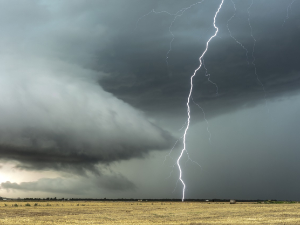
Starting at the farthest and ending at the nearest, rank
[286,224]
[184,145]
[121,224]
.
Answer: [184,145] < [121,224] < [286,224]

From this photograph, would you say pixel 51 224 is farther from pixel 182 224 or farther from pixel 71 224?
pixel 182 224

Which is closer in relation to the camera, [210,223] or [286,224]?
[286,224]

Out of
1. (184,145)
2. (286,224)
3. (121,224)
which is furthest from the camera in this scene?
(184,145)

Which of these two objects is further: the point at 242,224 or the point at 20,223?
the point at 20,223

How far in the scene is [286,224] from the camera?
24.5m

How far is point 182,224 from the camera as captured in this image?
2572 cm

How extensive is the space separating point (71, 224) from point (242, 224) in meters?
14.6

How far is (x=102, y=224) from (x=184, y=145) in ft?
91.5

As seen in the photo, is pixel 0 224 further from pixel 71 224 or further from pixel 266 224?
pixel 266 224

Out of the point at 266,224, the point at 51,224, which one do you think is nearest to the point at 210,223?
the point at 266,224

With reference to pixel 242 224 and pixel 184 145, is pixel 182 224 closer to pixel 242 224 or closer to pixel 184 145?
pixel 242 224

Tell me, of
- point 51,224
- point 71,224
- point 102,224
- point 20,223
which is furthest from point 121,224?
Answer: point 20,223

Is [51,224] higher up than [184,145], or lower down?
lower down

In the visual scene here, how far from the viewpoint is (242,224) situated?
2502 centimetres
